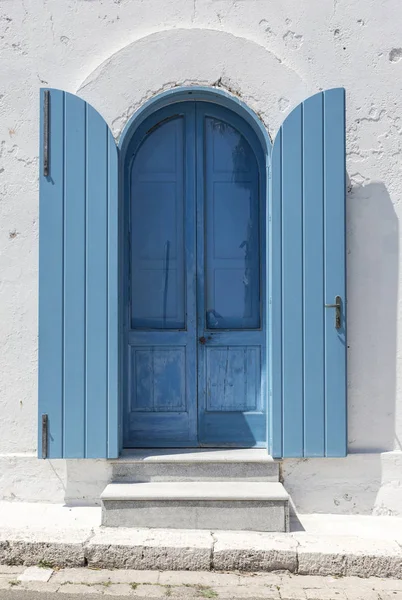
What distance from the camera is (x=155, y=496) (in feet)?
11.3

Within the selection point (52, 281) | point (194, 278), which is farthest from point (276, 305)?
point (52, 281)

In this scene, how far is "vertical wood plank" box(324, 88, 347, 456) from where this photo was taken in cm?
361

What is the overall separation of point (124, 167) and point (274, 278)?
120 cm

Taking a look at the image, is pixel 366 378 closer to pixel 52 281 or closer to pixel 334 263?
pixel 334 263

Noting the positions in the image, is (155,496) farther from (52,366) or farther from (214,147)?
(214,147)

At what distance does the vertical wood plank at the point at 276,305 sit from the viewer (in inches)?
143

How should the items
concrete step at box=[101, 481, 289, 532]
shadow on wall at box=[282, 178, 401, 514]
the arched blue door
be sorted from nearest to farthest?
concrete step at box=[101, 481, 289, 532]
shadow on wall at box=[282, 178, 401, 514]
the arched blue door

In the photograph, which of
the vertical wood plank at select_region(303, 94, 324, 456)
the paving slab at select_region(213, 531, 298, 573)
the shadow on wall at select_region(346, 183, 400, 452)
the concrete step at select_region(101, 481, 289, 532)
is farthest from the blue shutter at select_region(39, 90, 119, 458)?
the shadow on wall at select_region(346, 183, 400, 452)

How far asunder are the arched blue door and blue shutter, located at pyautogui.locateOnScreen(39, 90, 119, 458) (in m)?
0.33

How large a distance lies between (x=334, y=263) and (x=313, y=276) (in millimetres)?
143

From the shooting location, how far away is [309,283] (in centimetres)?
364

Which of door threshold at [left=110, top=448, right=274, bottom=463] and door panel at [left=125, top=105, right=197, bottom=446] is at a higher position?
door panel at [left=125, top=105, right=197, bottom=446]

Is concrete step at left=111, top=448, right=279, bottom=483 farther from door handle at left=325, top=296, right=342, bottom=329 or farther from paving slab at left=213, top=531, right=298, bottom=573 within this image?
door handle at left=325, top=296, right=342, bottom=329

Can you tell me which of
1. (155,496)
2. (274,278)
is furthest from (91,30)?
(155,496)
